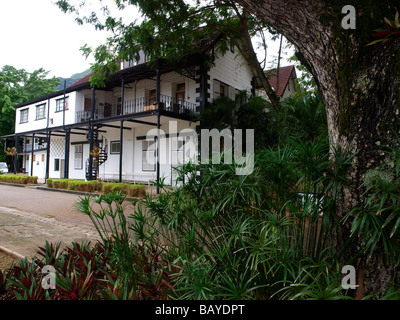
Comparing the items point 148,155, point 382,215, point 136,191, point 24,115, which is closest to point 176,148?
point 148,155

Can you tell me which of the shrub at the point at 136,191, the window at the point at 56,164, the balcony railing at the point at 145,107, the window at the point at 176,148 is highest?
the balcony railing at the point at 145,107

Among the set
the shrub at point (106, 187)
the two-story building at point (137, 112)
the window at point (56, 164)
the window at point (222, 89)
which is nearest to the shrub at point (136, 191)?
the two-story building at point (137, 112)

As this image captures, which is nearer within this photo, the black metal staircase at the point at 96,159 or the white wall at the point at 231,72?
the white wall at the point at 231,72

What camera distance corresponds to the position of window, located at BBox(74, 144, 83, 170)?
72.0ft

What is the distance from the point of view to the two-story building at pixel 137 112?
14812 millimetres

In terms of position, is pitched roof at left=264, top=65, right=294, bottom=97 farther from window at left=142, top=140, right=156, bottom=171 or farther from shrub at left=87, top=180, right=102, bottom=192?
shrub at left=87, top=180, right=102, bottom=192

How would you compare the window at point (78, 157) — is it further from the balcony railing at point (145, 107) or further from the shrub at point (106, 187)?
the shrub at point (106, 187)

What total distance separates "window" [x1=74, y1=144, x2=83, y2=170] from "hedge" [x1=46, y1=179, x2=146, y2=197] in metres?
4.74

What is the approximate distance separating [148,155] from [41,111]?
13.0 meters

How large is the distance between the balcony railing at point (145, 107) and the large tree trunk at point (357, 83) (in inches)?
456

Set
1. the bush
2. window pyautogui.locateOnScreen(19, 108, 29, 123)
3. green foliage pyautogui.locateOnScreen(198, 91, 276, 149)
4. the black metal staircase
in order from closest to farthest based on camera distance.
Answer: the bush, green foliage pyautogui.locateOnScreen(198, 91, 276, 149), the black metal staircase, window pyautogui.locateOnScreen(19, 108, 29, 123)

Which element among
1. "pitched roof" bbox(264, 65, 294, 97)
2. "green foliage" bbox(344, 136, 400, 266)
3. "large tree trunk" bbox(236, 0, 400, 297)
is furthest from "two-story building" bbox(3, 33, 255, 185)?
"green foliage" bbox(344, 136, 400, 266)
